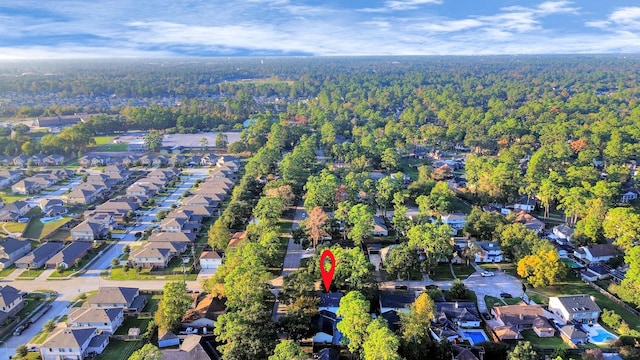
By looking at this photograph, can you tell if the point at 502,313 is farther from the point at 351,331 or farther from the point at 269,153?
the point at 269,153

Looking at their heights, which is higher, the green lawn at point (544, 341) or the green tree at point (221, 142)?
the green tree at point (221, 142)

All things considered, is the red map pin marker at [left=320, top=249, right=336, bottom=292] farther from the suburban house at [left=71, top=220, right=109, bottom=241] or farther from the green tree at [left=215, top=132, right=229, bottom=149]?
the green tree at [left=215, top=132, right=229, bottom=149]

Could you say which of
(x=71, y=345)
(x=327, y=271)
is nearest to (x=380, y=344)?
(x=327, y=271)

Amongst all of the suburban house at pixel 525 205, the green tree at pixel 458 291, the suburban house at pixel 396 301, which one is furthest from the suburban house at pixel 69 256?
the suburban house at pixel 525 205

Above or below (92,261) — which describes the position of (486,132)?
above

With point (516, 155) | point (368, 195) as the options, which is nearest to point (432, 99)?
point (516, 155)

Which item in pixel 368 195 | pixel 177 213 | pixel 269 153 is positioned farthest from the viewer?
pixel 269 153

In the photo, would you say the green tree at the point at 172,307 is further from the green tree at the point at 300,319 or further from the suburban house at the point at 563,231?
the suburban house at the point at 563,231
